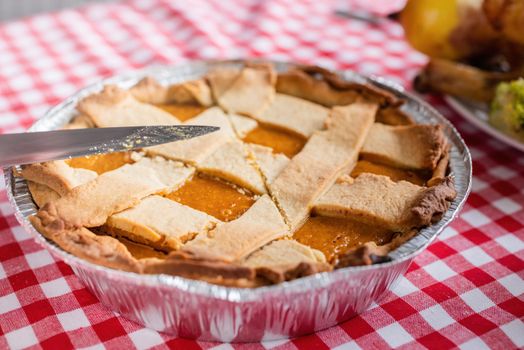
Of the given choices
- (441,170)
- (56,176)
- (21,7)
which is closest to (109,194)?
(56,176)

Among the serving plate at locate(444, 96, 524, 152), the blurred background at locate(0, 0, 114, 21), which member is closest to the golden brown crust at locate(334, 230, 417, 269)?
the serving plate at locate(444, 96, 524, 152)

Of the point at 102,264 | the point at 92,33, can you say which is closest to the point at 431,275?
the point at 102,264

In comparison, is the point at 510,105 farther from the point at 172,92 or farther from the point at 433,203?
the point at 172,92

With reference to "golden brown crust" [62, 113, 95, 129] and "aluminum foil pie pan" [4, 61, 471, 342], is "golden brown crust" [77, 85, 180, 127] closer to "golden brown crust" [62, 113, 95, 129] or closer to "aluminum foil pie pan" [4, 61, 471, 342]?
"golden brown crust" [62, 113, 95, 129]

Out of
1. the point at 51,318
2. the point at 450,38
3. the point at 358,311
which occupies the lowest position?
the point at 51,318

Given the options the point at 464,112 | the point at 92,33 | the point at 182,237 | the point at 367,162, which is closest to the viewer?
the point at 182,237

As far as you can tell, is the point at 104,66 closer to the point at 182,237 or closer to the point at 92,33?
the point at 92,33
